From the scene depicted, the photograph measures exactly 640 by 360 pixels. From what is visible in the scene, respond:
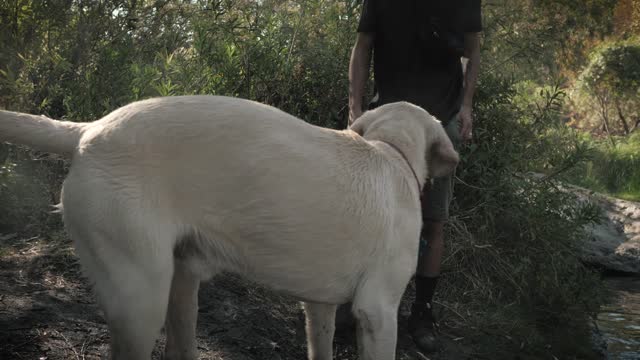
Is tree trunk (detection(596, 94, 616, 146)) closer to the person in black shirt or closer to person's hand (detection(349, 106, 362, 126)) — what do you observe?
the person in black shirt

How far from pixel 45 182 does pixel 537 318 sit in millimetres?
4037

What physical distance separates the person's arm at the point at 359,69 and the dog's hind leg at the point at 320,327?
3.88ft

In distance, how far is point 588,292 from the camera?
5.96 m

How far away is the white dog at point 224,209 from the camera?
2.61 metres

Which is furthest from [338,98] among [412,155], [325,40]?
[412,155]

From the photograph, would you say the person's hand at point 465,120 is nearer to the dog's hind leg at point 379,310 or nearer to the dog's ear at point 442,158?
the dog's ear at point 442,158

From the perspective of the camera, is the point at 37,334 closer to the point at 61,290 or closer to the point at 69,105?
the point at 61,290

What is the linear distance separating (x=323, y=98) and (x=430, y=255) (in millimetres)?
2149

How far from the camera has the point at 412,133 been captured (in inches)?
134

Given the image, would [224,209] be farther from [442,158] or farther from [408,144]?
[442,158]

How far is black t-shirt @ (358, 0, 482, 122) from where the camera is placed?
3957 mm

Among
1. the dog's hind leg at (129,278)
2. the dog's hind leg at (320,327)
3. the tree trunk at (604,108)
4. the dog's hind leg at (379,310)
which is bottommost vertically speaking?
the tree trunk at (604,108)

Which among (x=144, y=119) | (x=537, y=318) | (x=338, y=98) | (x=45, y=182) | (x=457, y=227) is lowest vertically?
(x=537, y=318)

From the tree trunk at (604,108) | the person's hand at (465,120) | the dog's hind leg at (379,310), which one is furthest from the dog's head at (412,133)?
the tree trunk at (604,108)
